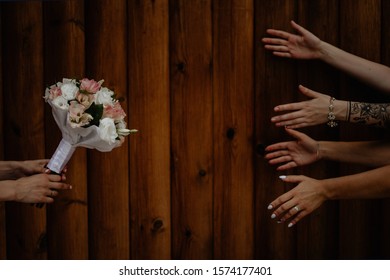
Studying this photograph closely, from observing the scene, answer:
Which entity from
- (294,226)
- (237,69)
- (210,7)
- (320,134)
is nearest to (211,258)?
(294,226)

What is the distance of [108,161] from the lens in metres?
1.79

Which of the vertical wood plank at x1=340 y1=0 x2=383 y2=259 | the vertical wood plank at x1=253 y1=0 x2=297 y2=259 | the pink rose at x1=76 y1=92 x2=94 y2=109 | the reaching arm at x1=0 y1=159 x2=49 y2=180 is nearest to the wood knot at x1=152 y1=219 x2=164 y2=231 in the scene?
the vertical wood plank at x1=253 y1=0 x2=297 y2=259

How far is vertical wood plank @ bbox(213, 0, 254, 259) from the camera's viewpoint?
1.75 metres

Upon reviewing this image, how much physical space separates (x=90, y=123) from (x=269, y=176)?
0.79m

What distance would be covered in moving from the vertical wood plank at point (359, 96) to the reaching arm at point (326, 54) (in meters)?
0.08

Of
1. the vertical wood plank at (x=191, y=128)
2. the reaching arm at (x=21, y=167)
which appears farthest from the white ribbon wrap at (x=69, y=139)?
the vertical wood plank at (x=191, y=128)

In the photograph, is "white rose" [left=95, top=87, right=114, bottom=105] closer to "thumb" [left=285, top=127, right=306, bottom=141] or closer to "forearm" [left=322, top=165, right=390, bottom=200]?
"thumb" [left=285, top=127, right=306, bottom=141]

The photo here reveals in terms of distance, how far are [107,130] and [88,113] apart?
0.29 ft

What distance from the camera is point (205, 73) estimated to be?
1764 millimetres

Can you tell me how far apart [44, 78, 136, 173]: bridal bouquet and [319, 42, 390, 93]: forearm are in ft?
2.82

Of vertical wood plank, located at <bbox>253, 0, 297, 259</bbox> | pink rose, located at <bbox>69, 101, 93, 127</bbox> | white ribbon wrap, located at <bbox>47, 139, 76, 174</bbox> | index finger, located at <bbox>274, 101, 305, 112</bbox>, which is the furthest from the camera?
vertical wood plank, located at <bbox>253, 0, 297, 259</bbox>

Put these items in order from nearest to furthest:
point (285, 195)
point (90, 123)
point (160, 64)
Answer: point (90, 123)
point (285, 195)
point (160, 64)

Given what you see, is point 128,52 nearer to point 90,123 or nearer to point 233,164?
point 90,123

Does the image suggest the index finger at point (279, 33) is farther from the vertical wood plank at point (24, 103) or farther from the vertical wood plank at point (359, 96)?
the vertical wood plank at point (24, 103)
